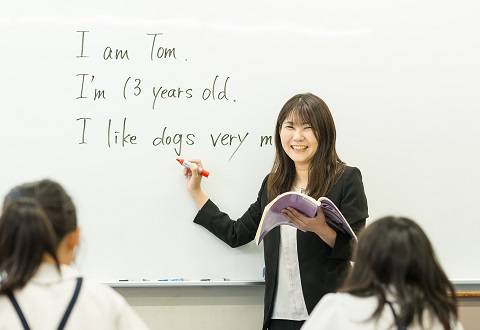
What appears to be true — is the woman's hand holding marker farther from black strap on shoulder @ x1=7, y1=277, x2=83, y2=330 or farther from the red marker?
black strap on shoulder @ x1=7, y1=277, x2=83, y2=330

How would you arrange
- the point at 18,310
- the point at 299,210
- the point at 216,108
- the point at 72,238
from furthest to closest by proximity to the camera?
the point at 216,108 < the point at 299,210 < the point at 72,238 < the point at 18,310

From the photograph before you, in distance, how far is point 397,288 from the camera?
1582 mm

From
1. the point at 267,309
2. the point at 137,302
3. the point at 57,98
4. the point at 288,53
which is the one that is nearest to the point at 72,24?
the point at 57,98

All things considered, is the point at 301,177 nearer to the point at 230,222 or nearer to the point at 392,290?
the point at 230,222

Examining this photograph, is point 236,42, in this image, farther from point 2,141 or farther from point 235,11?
point 2,141

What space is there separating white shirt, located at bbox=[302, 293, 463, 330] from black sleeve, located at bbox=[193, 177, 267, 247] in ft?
3.13

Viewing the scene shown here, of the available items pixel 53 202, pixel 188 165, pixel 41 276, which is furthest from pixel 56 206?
pixel 188 165

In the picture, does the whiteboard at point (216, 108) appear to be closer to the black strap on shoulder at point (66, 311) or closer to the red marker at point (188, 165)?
the red marker at point (188, 165)

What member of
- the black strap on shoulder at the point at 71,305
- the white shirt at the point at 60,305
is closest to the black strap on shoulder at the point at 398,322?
the white shirt at the point at 60,305

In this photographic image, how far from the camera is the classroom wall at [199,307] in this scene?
2.61 metres

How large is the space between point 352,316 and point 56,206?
2.26ft

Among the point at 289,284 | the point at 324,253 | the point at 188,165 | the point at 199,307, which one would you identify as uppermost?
the point at 188,165

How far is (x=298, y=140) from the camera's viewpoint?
8.00ft

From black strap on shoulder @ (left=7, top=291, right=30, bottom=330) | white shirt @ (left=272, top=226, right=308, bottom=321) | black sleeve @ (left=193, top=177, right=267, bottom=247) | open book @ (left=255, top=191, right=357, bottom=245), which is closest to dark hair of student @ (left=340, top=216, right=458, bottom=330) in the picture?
open book @ (left=255, top=191, right=357, bottom=245)
